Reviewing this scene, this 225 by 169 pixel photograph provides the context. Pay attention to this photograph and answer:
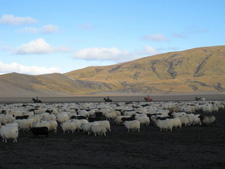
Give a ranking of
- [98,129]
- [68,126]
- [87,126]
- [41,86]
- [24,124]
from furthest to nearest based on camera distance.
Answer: [41,86] → [24,124] → [68,126] → [87,126] → [98,129]

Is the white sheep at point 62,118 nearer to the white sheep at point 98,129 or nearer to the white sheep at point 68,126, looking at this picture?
the white sheep at point 68,126

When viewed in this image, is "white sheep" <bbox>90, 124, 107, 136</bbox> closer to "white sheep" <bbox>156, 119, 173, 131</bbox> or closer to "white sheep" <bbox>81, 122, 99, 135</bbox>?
"white sheep" <bbox>81, 122, 99, 135</bbox>

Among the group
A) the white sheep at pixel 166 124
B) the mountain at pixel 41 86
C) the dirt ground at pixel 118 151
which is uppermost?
the mountain at pixel 41 86

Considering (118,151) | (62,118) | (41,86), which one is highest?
(41,86)

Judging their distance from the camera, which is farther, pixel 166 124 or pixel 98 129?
pixel 166 124

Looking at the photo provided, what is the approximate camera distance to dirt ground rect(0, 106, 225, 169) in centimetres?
1184

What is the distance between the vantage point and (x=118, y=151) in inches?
563

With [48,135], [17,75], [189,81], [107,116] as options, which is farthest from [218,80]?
[48,135]

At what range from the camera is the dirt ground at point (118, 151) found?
38.9 feet

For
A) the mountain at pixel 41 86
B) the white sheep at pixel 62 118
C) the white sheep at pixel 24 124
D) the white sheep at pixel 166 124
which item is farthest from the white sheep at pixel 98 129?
the mountain at pixel 41 86

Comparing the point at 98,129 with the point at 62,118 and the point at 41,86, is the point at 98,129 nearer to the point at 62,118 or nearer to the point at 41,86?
the point at 62,118

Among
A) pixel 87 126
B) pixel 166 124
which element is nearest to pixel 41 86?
→ pixel 87 126

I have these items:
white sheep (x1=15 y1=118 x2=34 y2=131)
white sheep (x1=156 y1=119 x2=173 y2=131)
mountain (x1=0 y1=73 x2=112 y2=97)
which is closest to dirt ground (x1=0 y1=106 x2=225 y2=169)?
white sheep (x1=156 y1=119 x2=173 y2=131)

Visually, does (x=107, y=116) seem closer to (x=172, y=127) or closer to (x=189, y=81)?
(x=172, y=127)
